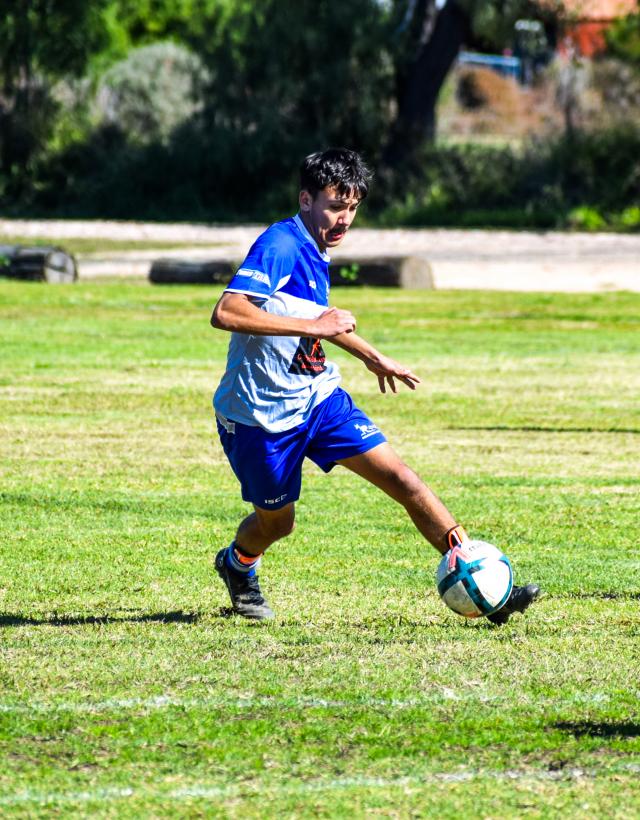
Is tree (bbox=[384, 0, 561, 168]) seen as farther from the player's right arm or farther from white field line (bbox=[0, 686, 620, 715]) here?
white field line (bbox=[0, 686, 620, 715])

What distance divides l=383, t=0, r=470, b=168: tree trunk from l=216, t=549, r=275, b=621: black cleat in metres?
33.9

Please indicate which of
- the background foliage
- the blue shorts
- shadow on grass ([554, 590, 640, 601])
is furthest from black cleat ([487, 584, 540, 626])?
the background foliage

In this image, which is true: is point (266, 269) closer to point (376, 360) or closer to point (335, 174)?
point (335, 174)

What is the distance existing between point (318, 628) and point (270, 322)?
4.05 feet

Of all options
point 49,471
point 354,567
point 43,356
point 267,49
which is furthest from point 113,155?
point 354,567

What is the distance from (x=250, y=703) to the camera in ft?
16.3

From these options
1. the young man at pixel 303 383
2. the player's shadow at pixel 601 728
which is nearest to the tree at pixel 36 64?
the young man at pixel 303 383

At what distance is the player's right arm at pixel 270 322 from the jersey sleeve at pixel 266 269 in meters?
0.06

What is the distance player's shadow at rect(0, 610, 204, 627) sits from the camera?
6.07 meters

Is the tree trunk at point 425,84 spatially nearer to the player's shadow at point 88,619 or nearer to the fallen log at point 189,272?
the fallen log at point 189,272

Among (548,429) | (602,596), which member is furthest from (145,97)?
(602,596)

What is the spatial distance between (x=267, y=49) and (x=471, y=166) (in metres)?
5.83

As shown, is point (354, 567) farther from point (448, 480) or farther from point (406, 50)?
point (406, 50)

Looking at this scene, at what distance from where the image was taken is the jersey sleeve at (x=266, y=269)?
226 inches
